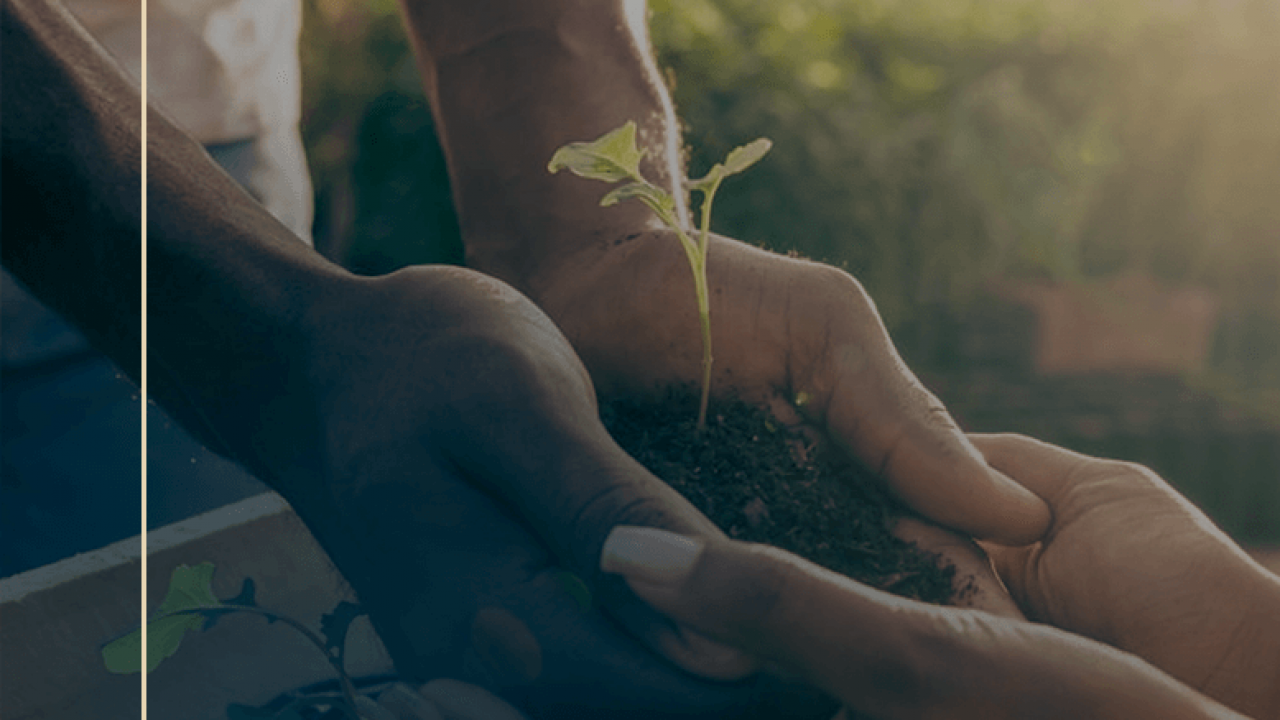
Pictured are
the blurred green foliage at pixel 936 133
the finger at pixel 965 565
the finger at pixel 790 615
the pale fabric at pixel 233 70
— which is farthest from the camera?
the blurred green foliage at pixel 936 133

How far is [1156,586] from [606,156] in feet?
1.87

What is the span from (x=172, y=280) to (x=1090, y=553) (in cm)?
78

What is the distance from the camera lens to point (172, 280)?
2.47ft

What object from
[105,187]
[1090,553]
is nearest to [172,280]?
[105,187]

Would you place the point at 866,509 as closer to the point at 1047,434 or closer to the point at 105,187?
the point at 105,187

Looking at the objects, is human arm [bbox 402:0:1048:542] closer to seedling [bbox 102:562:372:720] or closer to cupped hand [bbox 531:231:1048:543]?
cupped hand [bbox 531:231:1048:543]

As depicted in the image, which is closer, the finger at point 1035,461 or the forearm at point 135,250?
the forearm at point 135,250

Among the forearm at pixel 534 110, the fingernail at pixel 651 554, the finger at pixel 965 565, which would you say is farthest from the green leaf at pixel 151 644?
the finger at pixel 965 565

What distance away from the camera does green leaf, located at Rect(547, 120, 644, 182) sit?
73 centimetres

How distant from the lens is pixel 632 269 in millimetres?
959

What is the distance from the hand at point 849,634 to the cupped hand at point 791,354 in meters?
0.27

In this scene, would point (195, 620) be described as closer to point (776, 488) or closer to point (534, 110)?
point (776, 488)

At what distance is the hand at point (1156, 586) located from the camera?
80cm

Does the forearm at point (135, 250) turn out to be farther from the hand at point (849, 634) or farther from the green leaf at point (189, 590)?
the hand at point (849, 634)
